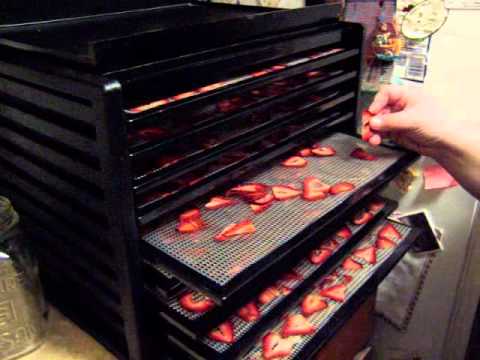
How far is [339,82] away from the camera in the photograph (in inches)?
33.3

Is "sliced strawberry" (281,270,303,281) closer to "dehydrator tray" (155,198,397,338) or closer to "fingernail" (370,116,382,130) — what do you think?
"dehydrator tray" (155,198,397,338)

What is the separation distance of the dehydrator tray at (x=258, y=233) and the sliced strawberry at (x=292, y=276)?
0.10 m

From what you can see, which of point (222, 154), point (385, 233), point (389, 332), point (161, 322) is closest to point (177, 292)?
point (161, 322)

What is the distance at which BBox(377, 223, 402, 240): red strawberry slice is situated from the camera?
2.85 feet

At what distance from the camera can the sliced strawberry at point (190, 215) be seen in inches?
25.5

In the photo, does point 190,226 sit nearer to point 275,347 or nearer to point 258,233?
point 258,233

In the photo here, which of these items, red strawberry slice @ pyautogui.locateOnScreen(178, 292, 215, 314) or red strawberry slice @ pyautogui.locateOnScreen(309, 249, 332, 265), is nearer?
red strawberry slice @ pyautogui.locateOnScreen(178, 292, 215, 314)

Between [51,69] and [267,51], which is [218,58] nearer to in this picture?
[267,51]

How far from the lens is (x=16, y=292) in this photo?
706 millimetres

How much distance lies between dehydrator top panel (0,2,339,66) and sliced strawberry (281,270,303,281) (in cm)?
35

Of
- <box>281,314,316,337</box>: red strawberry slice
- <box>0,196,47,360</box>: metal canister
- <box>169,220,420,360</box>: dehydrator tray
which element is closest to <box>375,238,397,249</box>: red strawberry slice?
<box>169,220,420,360</box>: dehydrator tray

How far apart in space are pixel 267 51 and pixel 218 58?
0.10 m

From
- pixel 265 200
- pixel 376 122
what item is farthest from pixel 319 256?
pixel 376 122

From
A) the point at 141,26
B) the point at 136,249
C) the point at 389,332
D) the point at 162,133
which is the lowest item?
the point at 389,332
